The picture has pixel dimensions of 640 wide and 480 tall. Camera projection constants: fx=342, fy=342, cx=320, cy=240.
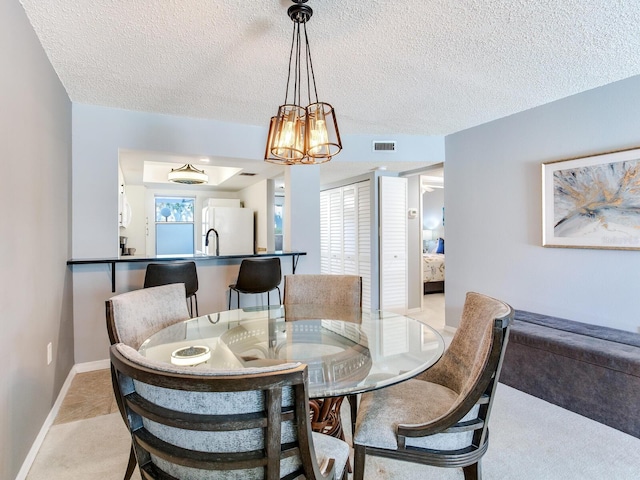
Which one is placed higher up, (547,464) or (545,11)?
(545,11)

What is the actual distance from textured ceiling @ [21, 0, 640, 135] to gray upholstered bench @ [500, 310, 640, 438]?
193 cm

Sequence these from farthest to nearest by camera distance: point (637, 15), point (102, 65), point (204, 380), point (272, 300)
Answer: point (272, 300) → point (102, 65) → point (637, 15) → point (204, 380)

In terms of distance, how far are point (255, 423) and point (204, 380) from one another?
16cm

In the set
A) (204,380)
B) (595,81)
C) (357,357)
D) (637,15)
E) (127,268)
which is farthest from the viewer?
(127,268)

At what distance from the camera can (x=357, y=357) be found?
1604 mm

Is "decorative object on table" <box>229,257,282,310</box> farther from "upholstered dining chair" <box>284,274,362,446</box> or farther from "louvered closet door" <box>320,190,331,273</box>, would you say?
"louvered closet door" <box>320,190,331,273</box>

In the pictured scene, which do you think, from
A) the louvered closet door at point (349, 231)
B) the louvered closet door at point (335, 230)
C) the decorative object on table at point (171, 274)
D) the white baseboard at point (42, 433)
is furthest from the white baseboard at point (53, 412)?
the louvered closet door at point (335, 230)

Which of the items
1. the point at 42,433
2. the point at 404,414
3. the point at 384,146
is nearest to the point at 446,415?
the point at 404,414

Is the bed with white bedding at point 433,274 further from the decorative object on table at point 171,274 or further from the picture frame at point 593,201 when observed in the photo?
the decorative object on table at point 171,274

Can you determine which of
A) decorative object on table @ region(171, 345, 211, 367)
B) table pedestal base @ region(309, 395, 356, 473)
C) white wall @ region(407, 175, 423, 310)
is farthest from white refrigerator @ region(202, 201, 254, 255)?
table pedestal base @ region(309, 395, 356, 473)

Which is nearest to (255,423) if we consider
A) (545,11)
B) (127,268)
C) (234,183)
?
(545,11)

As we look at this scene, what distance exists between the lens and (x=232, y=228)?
6.16 meters

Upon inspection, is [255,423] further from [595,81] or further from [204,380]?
[595,81]

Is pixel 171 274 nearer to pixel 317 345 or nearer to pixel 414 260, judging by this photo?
pixel 317 345
